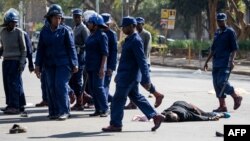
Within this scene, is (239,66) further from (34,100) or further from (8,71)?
(8,71)

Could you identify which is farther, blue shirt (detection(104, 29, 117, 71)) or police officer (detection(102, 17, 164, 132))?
blue shirt (detection(104, 29, 117, 71))

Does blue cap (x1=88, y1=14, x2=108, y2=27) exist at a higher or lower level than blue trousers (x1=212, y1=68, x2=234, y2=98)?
higher

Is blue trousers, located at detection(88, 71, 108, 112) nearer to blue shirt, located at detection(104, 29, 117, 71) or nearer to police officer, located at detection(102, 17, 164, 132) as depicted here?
blue shirt, located at detection(104, 29, 117, 71)

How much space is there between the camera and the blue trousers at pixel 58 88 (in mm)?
12312

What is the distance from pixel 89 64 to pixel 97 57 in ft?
0.63

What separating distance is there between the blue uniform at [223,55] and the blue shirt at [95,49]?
2.49 metres

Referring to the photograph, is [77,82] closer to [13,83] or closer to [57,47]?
[13,83]

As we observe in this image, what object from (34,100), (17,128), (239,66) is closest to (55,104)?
(17,128)

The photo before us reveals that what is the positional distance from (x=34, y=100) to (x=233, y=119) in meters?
5.31

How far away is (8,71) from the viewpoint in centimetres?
1358

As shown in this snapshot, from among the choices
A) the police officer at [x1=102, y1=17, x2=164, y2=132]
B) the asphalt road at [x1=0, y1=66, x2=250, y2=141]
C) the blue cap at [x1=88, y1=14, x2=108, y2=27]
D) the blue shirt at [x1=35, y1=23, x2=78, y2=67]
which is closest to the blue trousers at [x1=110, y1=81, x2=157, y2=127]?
the police officer at [x1=102, y1=17, x2=164, y2=132]

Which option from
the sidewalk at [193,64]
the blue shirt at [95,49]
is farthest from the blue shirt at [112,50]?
the sidewalk at [193,64]

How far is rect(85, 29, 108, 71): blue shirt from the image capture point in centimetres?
1270

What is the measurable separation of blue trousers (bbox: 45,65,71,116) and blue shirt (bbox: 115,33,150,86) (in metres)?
1.67
